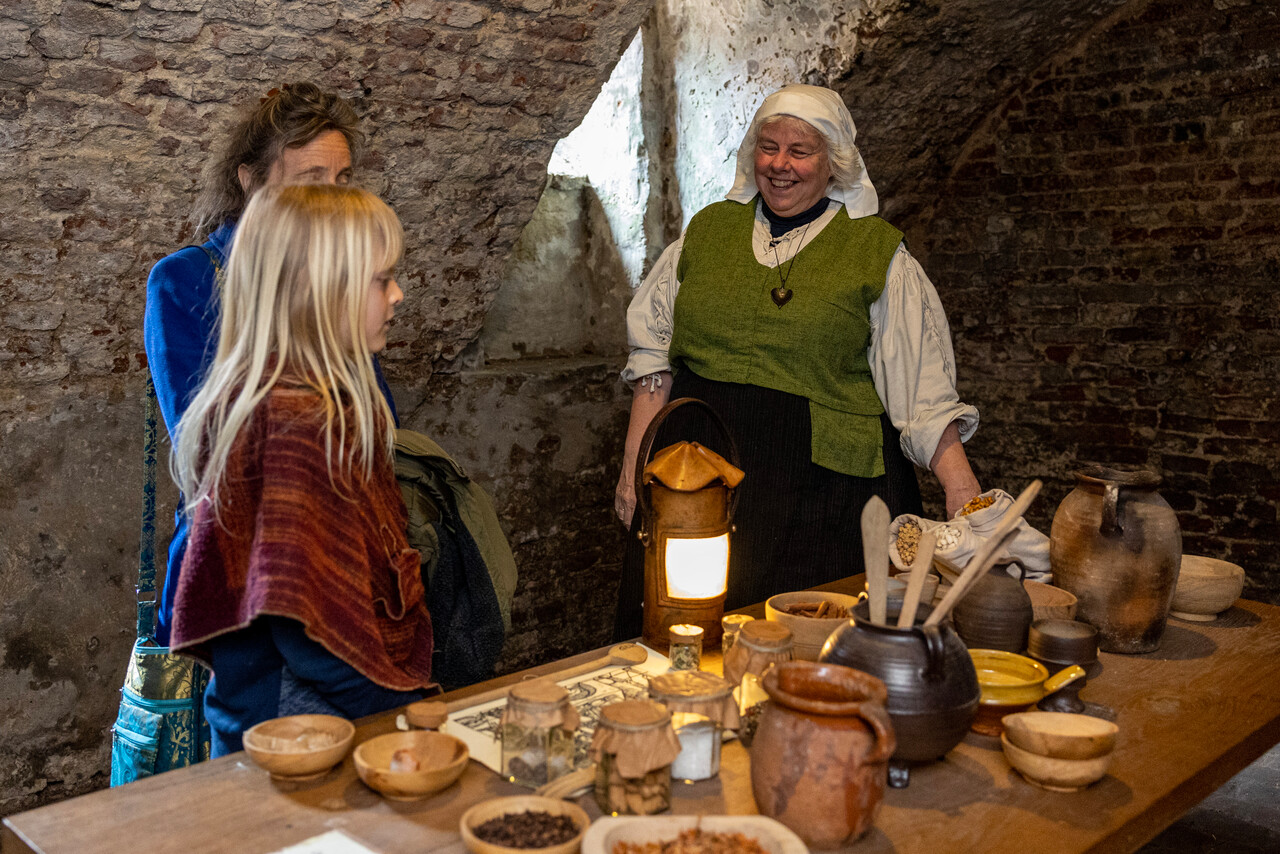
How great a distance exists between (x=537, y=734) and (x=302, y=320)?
671 millimetres

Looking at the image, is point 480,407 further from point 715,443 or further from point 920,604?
point 920,604

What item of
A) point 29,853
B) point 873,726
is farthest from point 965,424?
point 29,853

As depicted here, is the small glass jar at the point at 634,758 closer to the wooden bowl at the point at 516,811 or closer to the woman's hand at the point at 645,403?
the wooden bowl at the point at 516,811

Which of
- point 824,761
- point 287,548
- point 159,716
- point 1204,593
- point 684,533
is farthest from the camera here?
point 1204,593

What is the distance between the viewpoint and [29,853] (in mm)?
1184

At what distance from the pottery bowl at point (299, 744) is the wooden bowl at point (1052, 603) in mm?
1106

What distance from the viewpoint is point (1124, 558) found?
1841 millimetres

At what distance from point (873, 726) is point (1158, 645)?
1.00 meters

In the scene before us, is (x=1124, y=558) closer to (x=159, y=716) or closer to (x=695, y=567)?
(x=695, y=567)

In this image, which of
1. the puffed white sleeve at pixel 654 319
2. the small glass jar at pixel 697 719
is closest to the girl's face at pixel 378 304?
the small glass jar at pixel 697 719

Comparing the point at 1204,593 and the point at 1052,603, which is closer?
the point at 1052,603

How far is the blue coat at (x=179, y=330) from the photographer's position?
1982mm

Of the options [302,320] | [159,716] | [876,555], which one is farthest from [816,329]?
[159,716]

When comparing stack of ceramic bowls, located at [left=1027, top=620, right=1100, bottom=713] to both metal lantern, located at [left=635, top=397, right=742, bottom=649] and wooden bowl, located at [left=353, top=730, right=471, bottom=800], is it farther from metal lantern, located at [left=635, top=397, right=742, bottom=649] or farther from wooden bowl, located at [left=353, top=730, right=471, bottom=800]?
wooden bowl, located at [left=353, top=730, right=471, bottom=800]
